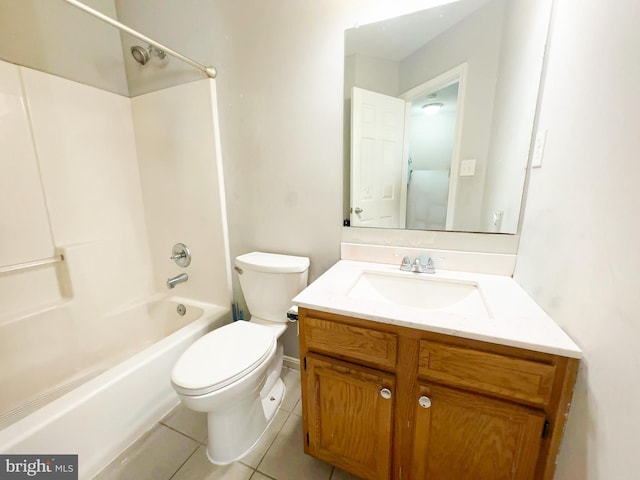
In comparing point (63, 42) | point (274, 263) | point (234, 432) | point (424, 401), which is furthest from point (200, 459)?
point (63, 42)

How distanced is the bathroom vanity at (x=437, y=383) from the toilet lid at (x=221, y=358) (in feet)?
0.83

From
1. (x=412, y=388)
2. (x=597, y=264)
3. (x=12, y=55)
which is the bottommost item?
(x=412, y=388)

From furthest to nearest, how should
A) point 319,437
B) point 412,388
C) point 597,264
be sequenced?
point 319,437 < point 412,388 < point 597,264

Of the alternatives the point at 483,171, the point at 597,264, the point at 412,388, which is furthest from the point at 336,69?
the point at 412,388

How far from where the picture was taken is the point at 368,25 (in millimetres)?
1121

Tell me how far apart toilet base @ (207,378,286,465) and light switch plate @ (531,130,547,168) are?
1.52 metres

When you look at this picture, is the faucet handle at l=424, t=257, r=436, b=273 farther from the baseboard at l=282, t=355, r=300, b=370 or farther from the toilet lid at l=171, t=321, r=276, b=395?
the baseboard at l=282, t=355, r=300, b=370

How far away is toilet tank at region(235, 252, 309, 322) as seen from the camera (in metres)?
1.33

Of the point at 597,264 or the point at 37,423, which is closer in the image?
the point at 597,264

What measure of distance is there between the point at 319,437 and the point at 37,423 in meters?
0.98

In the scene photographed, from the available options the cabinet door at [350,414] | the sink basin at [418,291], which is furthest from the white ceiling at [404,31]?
the cabinet door at [350,414]

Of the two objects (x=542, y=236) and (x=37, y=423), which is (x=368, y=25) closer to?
(x=542, y=236)

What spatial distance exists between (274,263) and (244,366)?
51 cm

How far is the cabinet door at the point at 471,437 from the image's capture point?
0.70 metres
